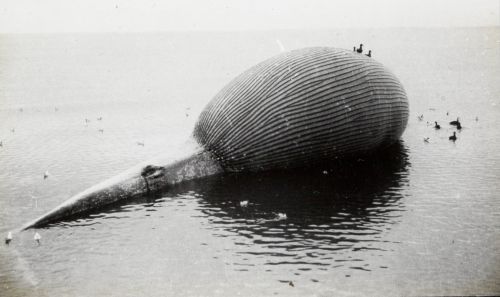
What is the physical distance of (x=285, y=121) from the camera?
48.6 ft

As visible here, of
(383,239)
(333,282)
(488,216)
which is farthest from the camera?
(488,216)

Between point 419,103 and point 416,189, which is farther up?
point 419,103

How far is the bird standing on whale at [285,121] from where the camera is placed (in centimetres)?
1482

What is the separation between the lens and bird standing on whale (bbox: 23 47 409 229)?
48.6ft

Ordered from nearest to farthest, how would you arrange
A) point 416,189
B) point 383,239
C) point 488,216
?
point 383,239, point 488,216, point 416,189

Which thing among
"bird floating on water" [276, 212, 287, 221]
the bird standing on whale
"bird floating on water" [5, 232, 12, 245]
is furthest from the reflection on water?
"bird floating on water" [5, 232, 12, 245]

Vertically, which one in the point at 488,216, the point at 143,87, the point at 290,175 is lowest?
the point at 488,216

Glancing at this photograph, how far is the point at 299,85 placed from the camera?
15062 millimetres

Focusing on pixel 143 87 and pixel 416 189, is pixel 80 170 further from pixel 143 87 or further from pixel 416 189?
pixel 143 87

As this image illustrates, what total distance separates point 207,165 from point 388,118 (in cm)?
582

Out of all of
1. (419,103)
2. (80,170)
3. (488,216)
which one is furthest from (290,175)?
(419,103)

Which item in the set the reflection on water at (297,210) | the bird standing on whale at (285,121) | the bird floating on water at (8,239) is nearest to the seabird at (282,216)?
the reflection on water at (297,210)

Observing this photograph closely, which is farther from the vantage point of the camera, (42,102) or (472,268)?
(42,102)

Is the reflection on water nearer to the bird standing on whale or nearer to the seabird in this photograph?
the seabird
